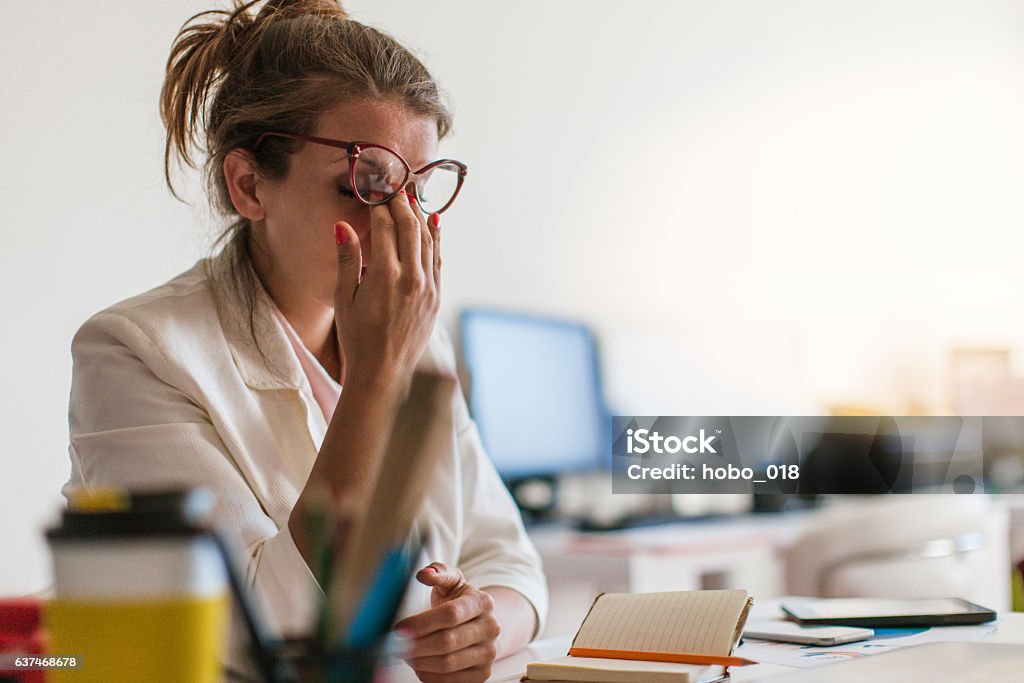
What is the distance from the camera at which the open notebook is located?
0.79 meters

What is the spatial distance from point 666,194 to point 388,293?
2130 mm

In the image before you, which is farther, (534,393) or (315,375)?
(534,393)

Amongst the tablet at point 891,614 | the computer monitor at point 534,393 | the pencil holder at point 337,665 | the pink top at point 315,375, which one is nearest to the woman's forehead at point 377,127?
the pink top at point 315,375

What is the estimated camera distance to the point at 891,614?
108cm

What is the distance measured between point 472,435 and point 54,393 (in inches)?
33.9

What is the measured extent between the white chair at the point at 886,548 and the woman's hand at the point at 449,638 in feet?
5.20

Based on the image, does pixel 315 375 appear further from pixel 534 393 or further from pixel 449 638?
pixel 534 393

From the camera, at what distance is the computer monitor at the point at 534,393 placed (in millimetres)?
2354

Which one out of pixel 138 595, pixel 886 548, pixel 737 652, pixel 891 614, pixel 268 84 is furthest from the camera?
pixel 886 548

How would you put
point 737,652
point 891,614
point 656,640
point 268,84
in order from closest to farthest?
point 656,640
point 737,652
point 891,614
point 268,84

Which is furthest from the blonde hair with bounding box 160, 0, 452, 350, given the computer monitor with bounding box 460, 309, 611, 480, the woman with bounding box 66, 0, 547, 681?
the computer monitor with bounding box 460, 309, 611, 480

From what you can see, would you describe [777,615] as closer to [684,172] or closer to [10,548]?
[10,548]

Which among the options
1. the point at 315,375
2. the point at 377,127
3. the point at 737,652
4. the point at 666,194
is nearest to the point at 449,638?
the point at 737,652

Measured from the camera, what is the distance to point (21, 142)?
5.84ft
